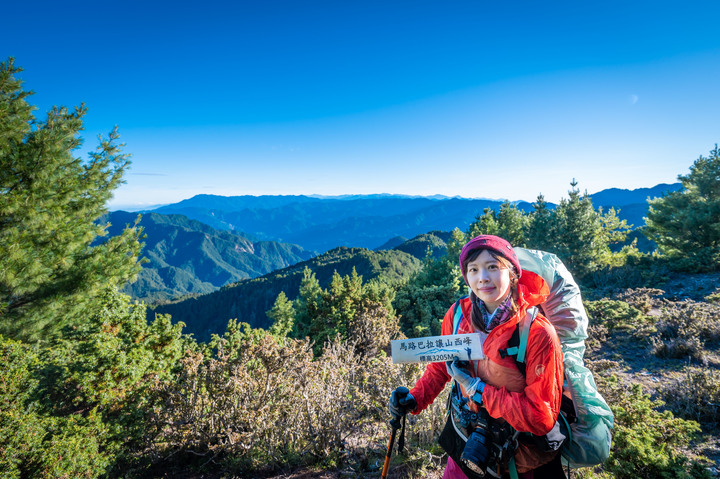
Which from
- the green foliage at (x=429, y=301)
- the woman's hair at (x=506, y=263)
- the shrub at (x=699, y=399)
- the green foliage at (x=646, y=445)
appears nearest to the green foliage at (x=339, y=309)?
the green foliage at (x=429, y=301)

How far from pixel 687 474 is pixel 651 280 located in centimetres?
1360

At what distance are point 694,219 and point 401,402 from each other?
18.0 m

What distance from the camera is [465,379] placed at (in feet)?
5.64

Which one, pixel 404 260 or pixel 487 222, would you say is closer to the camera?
pixel 487 222

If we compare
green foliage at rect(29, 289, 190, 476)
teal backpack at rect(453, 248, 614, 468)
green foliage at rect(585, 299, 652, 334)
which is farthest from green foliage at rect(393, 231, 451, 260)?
teal backpack at rect(453, 248, 614, 468)

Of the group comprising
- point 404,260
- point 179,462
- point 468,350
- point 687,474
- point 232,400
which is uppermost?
point 468,350

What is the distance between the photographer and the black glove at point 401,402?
6.67 ft

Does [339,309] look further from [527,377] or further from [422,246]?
[422,246]

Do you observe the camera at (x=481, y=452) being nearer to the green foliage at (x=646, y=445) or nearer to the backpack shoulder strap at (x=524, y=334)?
the backpack shoulder strap at (x=524, y=334)

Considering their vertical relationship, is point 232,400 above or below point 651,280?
above

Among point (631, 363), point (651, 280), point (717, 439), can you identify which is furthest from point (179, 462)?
point (651, 280)

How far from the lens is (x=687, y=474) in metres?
2.07

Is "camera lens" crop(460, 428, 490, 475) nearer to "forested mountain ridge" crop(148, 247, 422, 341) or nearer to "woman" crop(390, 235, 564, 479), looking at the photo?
"woman" crop(390, 235, 564, 479)

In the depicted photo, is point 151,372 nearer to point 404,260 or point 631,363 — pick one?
point 631,363
